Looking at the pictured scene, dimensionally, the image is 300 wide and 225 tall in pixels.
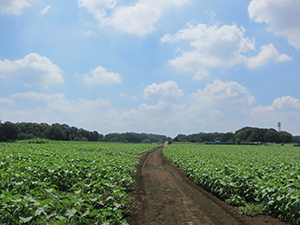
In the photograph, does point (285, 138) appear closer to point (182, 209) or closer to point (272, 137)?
point (272, 137)

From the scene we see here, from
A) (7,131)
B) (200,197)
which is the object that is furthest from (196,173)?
(7,131)

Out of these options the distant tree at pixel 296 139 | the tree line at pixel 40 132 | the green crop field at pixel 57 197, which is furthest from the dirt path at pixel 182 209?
A: the distant tree at pixel 296 139

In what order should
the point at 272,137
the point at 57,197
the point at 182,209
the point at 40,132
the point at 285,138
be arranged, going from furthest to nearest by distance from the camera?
the point at 285,138
the point at 272,137
the point at 40,132
the point at 182,209
the point at 57,197

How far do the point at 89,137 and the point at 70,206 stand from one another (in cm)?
11850

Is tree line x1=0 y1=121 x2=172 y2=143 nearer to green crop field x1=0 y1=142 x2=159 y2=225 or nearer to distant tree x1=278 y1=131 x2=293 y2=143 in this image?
green crop field x1=0 y1=142 x2=159 y2=225

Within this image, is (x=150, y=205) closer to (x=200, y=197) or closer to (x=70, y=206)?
(x=200, y=197)

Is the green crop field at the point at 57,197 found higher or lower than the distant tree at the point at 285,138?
higher

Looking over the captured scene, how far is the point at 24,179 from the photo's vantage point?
6.34m

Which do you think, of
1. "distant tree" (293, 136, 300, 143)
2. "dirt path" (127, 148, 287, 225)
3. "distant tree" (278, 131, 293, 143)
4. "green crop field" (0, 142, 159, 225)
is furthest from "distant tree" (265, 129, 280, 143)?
"green crop field" (0, 142, 159, 225)

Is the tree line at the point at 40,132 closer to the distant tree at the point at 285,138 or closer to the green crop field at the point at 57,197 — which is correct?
the green crop field at the point at 57,197

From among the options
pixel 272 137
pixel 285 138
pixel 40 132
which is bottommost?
pixel 285 138

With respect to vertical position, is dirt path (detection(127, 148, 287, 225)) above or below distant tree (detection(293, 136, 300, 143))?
above

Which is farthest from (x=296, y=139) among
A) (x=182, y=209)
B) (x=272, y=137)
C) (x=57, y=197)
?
(x=57, y=197)

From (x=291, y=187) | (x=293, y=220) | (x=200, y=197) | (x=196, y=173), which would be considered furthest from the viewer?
(x=196, y=173)
